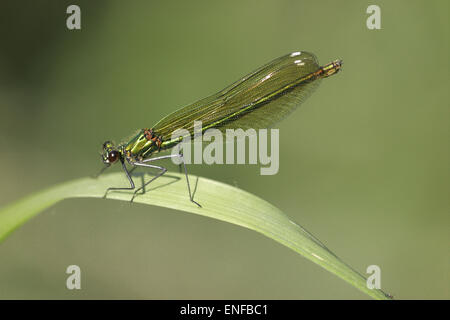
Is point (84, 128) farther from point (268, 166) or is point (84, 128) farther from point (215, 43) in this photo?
point (268, 166)

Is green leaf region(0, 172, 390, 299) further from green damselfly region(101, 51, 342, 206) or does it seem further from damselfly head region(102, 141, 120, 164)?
green damselfly region(101, 51, 342, 206)

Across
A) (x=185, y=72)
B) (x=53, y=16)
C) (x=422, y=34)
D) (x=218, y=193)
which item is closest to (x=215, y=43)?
(x=185, y=72)

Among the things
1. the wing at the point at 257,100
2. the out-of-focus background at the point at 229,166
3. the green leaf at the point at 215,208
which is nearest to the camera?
the green leaf at the point at 215,208

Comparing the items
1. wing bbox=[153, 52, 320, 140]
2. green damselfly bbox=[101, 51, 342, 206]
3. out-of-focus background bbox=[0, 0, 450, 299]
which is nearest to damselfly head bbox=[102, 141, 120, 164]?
green damselfly bbox=[101, 51, 342, 206]

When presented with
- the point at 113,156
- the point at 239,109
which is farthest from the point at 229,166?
the point at 113,156

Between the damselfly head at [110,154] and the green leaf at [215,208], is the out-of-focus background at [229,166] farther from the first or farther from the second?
the green leaf at [215,208]

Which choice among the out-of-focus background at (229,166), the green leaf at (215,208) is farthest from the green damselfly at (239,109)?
the out-of-focus background at (229,166)
